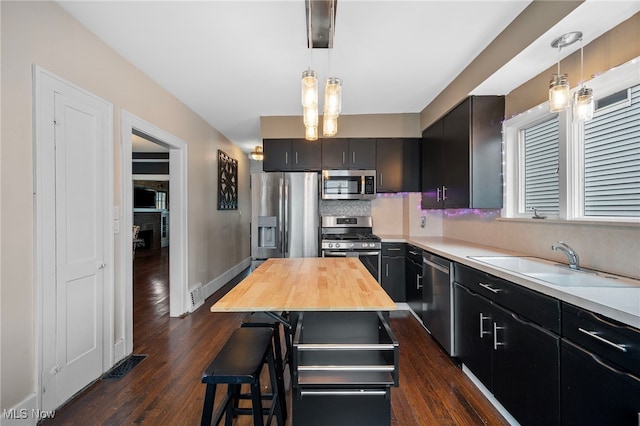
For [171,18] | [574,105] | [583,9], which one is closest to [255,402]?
[574,105]

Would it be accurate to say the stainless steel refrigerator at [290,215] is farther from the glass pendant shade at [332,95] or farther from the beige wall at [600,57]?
the beige wall at [600,57]

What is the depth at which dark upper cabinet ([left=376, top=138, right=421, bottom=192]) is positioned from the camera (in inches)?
160

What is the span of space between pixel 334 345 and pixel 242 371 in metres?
0.43

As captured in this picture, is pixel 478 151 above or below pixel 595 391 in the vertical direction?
above

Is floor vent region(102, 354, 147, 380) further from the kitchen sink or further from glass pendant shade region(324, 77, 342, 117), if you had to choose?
the kitchen sink

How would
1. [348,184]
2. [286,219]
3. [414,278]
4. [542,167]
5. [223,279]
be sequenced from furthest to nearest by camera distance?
[223,279], [348,184], [286,219], [414,278], [542,167]

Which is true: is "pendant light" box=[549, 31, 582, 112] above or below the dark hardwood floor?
above

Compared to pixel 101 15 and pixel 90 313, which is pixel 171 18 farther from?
pixel 90 313

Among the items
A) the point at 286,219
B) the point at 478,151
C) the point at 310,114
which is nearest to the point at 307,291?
the point at 310,114

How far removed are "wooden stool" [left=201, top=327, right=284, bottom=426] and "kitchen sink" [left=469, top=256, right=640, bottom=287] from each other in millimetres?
1462

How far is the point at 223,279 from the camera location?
16.4ft

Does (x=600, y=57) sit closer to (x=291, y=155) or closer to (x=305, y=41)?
(x=305, y=41)

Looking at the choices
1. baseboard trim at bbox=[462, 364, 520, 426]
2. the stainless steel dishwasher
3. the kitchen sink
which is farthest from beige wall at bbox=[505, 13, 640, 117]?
baseboard trim at bbox=[462, 364, 520, 426]

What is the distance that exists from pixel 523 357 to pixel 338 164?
3.02m
